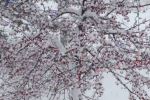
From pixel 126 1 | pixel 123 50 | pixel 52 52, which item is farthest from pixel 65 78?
pixel 126 1

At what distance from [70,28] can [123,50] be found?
1.08 m

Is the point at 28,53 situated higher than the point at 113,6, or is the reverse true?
the point at 113,6

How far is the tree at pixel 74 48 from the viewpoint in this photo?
638 cm

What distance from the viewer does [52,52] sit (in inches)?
267

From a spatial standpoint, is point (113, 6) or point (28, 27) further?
point (28, 27)

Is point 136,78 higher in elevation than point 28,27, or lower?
lower

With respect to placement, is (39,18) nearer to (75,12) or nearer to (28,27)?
(28,27)

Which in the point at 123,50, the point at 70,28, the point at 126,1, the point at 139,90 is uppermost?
the point at 126,1

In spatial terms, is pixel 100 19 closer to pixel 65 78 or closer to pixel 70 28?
pixel 70 28

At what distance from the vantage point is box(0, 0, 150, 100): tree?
638cm

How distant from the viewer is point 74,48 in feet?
21.5

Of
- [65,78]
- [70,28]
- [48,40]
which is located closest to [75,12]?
[70,28]

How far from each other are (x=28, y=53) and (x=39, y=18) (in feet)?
3.01

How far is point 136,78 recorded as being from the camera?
6.69 meters
